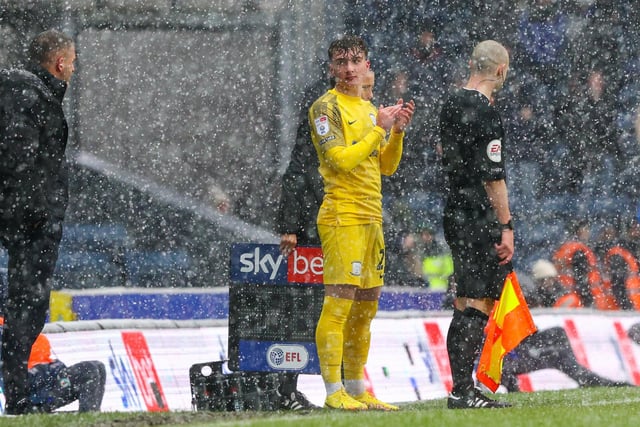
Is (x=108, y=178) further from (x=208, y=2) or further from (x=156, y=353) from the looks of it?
(x=156, y=353)

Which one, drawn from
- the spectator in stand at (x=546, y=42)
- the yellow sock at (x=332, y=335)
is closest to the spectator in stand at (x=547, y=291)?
the spectator in stand at (x=546, y=42)

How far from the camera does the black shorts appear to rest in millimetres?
7633

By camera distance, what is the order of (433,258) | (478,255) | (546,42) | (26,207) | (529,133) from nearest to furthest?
(26,207) → (478,255) → (433,258) → (529,133) → (546,42)

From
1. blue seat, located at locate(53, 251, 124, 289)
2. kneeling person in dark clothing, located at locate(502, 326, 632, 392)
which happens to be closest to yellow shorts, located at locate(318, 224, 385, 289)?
kneeling person in dark clothing, located at locate(502, 326, 632, 392)

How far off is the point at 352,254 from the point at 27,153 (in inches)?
68.0

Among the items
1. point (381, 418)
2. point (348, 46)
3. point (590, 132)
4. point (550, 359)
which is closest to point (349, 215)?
point (348, 46)

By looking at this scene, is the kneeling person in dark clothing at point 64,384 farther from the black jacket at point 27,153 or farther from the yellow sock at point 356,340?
the yellow sock at point 356,340

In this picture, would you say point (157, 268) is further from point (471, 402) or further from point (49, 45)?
point (471, 402)

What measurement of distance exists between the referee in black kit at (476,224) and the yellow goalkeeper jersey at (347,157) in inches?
15.1

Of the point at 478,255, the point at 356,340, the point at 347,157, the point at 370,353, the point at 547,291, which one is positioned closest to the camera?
the point at 347,157

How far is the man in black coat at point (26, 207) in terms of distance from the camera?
7.55 meters

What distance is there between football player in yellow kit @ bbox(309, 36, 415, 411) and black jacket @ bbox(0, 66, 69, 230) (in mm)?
1360

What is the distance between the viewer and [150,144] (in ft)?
48.0

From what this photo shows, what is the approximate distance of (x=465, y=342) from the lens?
25.2 feet
